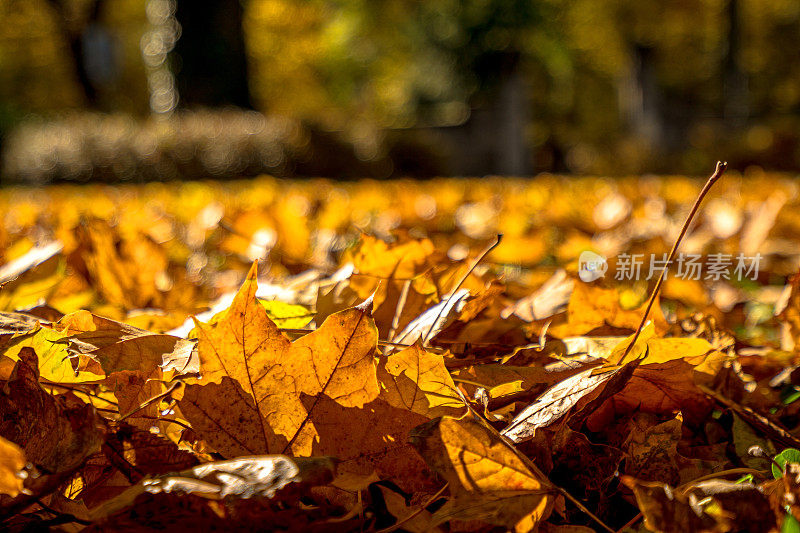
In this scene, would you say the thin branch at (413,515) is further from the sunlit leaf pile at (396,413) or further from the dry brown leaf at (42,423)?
the dry brown leaf at (42,423)

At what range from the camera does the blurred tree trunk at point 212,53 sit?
18.7 meters

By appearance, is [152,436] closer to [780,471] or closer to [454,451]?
[454,451]

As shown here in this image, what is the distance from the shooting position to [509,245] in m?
1.62

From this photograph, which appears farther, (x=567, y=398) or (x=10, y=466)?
(x=567, y=398)

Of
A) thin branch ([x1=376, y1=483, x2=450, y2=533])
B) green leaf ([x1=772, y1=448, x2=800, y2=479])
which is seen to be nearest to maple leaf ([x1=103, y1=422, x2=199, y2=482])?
thin branch ([x1=376, y1=483, x2=450, y2=533])

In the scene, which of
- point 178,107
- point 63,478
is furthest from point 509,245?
point 178,107

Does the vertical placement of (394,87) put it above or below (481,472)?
below

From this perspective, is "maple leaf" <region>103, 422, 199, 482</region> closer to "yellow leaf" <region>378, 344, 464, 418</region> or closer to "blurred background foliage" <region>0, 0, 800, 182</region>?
"yellow leaf" <region>378, 344, 464, 418</region>

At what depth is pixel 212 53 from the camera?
19.0 metres

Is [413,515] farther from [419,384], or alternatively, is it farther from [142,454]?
[142,454]

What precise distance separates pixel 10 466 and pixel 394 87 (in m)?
30.9

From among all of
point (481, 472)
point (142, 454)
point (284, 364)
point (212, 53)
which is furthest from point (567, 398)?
point (212, 53)

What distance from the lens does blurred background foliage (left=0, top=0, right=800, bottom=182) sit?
13.0 meters

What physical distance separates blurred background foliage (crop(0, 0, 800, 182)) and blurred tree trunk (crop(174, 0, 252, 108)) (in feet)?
0.17
